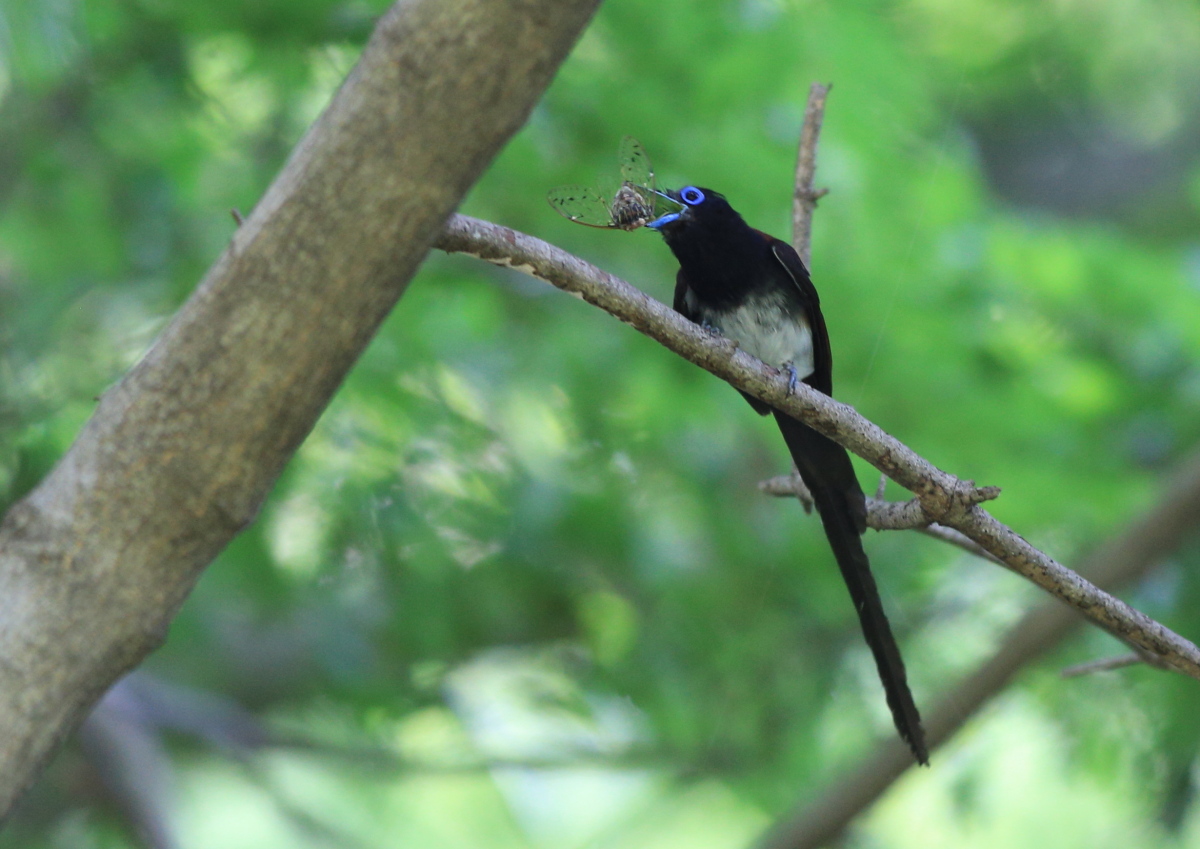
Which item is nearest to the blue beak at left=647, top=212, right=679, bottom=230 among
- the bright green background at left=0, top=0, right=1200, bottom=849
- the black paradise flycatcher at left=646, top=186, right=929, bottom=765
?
the black paradise flycatcher at left=646, top=186, right=929, bottom=765

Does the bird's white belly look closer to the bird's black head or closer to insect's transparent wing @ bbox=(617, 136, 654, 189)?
the bird's black head

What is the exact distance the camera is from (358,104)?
1437 mm

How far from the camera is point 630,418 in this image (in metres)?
3.88

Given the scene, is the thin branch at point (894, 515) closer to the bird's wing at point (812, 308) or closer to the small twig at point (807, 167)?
the bird's wing at point (812, 308)

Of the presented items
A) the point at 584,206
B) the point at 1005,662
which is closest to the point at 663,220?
the point at 584,206

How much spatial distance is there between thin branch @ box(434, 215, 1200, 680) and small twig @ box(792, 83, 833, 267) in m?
0.66

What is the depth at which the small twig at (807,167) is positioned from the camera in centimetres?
227

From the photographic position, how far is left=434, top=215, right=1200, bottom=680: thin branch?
171 centimetres

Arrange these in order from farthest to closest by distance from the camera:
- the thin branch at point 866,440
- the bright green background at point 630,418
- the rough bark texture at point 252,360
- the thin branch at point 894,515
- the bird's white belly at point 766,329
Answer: the bright green background at point 630,418 → the bird's white belly at point 766,329 → the thin branch at point 894,515 → the thin branch at point 866,440 → the rough bark texture at point 252,360

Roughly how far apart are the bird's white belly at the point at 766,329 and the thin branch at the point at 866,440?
3.12ft

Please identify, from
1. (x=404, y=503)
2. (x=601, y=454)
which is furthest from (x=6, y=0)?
(x=601, y=454)

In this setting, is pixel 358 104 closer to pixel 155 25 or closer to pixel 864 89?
pixel 864 89

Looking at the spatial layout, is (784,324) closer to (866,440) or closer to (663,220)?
(663,220)

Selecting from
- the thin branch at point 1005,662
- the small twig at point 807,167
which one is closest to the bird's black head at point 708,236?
the small twig at point 807,167
